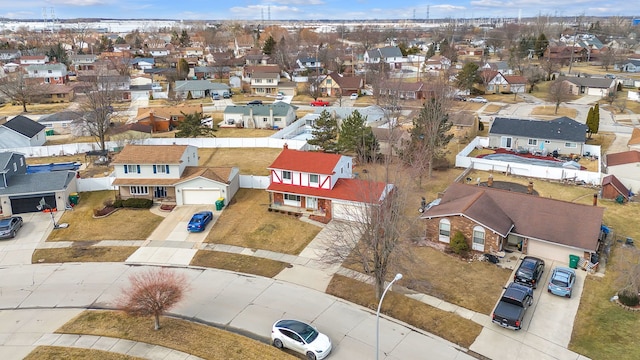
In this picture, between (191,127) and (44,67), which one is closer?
(191,127)

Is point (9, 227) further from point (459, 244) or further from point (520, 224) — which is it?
point (520, 224)

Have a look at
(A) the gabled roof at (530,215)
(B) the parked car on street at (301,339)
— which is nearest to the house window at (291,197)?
(A) the gabled roof at (530,215)

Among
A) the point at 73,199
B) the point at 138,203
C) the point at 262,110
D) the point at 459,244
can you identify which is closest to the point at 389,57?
the point at 262,110

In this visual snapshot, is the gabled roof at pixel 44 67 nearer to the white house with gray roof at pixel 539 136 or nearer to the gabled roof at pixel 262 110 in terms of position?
the gabled roof at pixel 262 110

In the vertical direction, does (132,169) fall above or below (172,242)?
above

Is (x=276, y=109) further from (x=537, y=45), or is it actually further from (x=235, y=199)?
(x=537, y=45)

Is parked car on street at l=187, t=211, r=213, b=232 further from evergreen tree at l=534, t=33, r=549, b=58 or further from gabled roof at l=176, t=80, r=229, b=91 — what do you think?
evergreen tree at l=534, t=33, r=549, b=58
